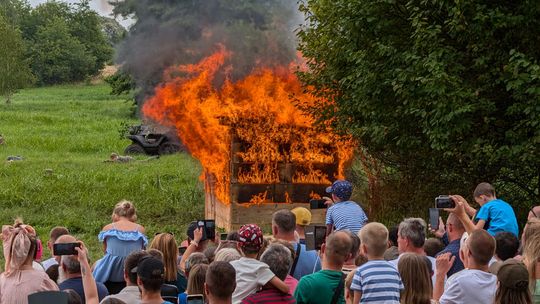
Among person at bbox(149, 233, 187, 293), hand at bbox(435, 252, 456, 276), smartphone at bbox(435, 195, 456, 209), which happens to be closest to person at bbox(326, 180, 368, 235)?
smartphone at bbox(435, 195, 456, 209)

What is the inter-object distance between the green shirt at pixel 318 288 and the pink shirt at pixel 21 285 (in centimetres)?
183

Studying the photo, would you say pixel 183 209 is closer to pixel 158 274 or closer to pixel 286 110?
pixel 286 110

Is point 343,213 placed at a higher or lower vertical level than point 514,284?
higher

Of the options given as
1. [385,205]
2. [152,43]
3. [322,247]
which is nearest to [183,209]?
[152,43]

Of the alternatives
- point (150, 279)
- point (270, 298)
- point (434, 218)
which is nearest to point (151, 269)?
point (150, 279)

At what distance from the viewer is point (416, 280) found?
7.29 m

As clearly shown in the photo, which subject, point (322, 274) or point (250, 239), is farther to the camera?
point (250, 239)

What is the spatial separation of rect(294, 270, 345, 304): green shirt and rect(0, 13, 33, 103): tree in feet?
167

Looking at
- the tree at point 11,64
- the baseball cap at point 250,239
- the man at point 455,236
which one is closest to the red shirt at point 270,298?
the baseball cap at point 250,239

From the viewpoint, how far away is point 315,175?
19625mm

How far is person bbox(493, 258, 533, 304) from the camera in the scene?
672cm

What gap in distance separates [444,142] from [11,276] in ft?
31.5

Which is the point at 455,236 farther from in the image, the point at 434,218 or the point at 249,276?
the point at 249,276

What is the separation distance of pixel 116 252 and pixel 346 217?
2.76 metres
